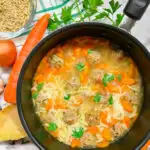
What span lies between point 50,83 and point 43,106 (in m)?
0.08

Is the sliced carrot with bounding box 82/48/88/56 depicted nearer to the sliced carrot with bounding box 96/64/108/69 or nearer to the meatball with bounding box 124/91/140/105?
the sliced carrot with bounding box 96/64/108/69

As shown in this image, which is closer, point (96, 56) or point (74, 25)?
point (74, 25)

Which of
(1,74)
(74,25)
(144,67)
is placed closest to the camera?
(74,25)

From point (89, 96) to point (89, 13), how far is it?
11.0 inches

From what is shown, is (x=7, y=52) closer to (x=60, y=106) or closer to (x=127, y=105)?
(x=60, y=106)

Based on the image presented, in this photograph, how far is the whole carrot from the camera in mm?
1710

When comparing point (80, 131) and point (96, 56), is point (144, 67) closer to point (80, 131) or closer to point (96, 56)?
point (96, 56)

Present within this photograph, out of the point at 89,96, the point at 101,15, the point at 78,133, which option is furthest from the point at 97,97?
the point at 101,15

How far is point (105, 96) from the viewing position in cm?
161

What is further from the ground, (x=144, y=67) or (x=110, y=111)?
(x=144, y=67)

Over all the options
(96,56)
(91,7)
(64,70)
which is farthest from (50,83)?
(91,7)

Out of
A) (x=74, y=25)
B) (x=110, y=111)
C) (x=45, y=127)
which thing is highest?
(x=74, y=25)

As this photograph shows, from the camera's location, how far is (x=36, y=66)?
1.63 metres

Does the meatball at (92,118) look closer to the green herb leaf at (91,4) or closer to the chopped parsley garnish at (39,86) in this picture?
the chopped parsley garnish at (39,86)
